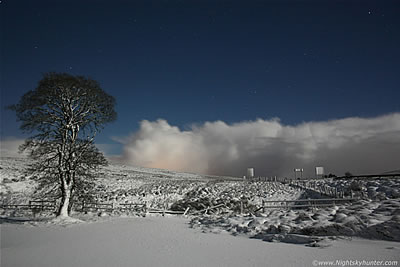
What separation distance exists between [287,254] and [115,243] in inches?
268

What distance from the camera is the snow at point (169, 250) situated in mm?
6867

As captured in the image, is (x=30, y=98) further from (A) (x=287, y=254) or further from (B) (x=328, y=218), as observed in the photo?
(B) (x=328, y=218)

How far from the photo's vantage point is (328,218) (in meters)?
11.1

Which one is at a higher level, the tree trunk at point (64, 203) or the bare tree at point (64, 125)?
the bare tree at point (64, 125)

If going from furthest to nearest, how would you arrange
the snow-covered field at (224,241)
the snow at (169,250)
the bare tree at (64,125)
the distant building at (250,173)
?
the distant building at (250,173), the bare tree at (64,125), the snow-covered field at (224,241), the snow at (169,250)

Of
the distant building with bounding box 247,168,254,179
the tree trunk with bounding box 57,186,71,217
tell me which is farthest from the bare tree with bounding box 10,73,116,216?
the distant building with bounding box 247,168,254,179

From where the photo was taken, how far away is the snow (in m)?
6.87

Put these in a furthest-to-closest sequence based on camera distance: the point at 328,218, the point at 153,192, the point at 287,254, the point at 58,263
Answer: the point at 153,192, the point at 328,218, the point at 287,254, the point at 58,263

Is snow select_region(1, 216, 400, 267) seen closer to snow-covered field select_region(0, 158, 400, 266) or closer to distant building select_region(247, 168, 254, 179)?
snow-covered field select_region(0, 158, 400, 266)

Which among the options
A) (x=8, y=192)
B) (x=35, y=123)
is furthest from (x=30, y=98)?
(x=8, y=192)

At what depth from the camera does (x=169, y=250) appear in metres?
8.13

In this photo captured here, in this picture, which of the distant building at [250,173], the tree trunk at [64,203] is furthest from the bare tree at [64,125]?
the distant building at [250,173]

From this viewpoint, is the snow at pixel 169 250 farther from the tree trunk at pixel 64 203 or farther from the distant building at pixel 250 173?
the distant building at pixel 250 173

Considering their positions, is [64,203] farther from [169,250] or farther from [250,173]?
[250,173]
